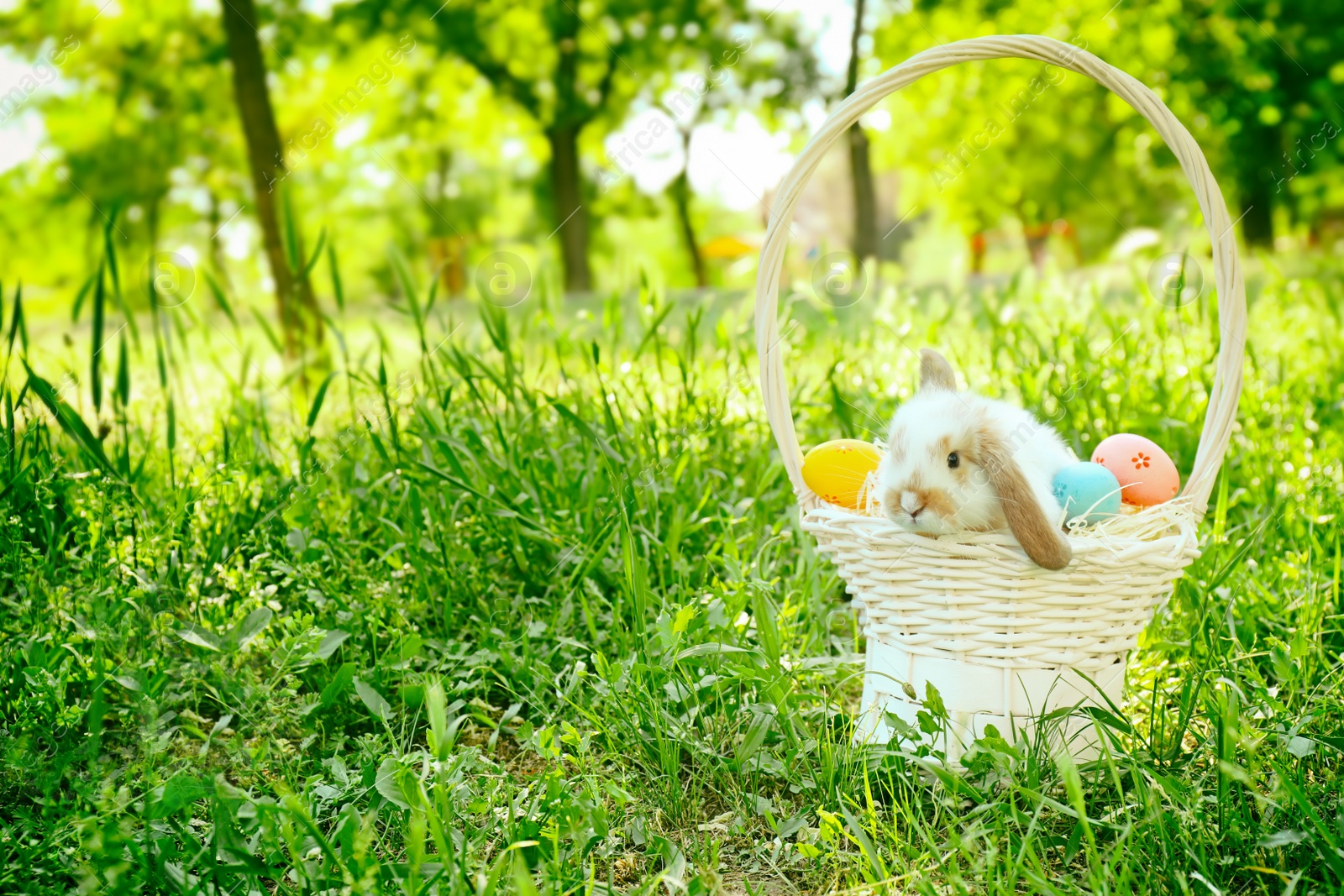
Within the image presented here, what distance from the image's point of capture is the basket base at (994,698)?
179 centimetres

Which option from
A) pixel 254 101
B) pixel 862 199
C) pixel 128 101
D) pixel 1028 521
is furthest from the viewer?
pixel 128 101

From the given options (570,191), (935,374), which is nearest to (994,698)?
(935,374)

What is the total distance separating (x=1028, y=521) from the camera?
162cm

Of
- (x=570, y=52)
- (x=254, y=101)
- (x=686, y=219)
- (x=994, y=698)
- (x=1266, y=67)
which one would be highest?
(x=570, y=52)

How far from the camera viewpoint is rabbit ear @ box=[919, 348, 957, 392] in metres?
2.03

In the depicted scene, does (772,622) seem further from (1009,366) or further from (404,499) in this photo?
(1009,366)

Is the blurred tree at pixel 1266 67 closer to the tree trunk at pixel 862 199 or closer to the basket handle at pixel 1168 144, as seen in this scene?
the tree trunk at pixel 862 199

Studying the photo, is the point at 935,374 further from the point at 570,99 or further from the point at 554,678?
the point at 570,99

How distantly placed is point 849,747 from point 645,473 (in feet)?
3.07

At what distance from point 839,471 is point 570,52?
1439cm

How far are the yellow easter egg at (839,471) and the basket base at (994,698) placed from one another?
375mm

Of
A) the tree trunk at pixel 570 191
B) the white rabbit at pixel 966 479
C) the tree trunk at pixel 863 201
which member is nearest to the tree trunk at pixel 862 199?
the tree trunk at pixel 863 201

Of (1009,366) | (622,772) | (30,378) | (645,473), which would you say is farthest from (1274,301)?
→ (30,378)

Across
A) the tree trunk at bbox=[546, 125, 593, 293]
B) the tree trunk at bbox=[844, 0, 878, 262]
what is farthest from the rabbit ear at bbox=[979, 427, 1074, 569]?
the tree trunk at bbox=[546, 125, 593, 293]
